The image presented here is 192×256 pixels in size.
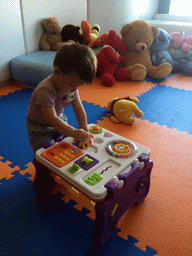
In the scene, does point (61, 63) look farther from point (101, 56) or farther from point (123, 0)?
point (123, 0)

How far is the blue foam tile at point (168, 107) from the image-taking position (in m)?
1.46

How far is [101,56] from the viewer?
2.09m

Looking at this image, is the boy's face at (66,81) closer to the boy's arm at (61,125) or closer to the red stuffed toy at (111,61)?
the boy's arm at (61,125)

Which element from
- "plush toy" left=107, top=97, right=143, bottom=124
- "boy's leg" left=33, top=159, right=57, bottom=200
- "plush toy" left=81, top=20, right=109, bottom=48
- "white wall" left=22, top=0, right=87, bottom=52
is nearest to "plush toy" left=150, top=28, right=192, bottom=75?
"plush toy" left=81, top=20, right=109, bottom=48

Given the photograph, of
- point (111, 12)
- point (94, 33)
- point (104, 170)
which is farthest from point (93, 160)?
point (111, 12)

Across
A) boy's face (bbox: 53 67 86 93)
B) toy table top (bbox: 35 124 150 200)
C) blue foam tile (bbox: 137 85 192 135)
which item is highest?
boy's face (bbox: 53 67 86 93)

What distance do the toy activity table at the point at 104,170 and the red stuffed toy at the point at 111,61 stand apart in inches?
50.2

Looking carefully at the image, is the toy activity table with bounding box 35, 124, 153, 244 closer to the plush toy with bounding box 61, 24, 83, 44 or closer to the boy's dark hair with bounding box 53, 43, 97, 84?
the boy's dark hair with bounding box 53, 43, 97, 84

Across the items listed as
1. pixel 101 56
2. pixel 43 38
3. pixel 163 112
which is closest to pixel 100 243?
pixel 163 112

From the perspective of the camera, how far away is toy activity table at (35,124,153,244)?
1.98 ft

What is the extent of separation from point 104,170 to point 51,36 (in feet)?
5.98

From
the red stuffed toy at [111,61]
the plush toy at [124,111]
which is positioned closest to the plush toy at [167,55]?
the red stuffed toy at [111,61]

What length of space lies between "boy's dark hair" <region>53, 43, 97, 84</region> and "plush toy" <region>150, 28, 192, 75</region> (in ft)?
5.67

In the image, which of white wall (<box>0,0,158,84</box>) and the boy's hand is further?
→ white wall (<box>0,0,158,84</box>)
